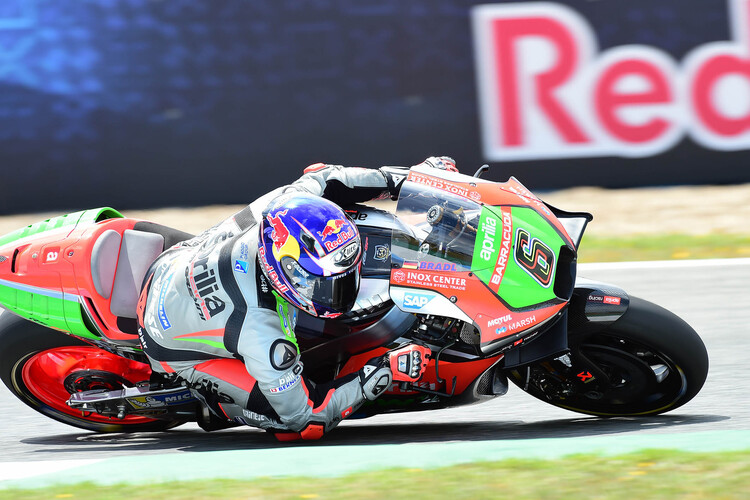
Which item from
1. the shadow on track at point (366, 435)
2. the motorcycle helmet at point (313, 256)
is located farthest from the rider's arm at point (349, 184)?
the shadow on track at point (366, 435)

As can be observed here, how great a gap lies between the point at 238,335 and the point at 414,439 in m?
1.01

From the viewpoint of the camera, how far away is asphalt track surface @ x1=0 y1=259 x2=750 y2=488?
12.4 ft

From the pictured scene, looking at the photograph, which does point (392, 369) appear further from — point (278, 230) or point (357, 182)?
point (357, 182)

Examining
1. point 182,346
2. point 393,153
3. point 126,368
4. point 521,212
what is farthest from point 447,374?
point 393,153

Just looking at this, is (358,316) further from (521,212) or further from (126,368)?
(126,368)

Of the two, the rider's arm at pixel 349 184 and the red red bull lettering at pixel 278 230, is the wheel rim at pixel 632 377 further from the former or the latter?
the red red bull lettering at pixel 278 230

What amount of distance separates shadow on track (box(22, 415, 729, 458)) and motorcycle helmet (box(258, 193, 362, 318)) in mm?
857

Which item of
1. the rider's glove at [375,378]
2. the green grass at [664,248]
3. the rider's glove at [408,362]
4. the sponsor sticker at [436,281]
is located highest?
the sponsor sticker at [436,281]

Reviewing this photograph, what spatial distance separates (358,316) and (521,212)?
78cm

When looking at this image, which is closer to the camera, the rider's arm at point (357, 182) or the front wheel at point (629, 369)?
the front wheel at point (629, 369)

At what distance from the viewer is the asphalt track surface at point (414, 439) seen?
12.4ft

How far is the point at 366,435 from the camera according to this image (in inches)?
185

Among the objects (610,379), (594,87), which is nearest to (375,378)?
(610,379)

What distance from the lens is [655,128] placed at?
9656mm
